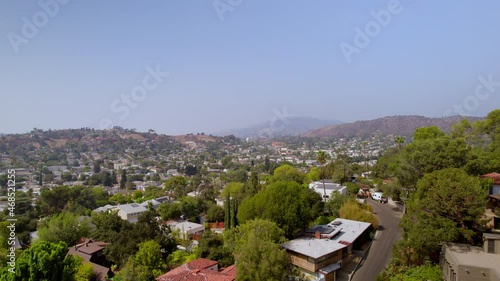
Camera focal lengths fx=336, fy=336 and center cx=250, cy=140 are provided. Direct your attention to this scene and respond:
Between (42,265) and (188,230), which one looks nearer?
(42,265)

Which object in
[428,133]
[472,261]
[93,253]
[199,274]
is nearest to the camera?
[472,261]

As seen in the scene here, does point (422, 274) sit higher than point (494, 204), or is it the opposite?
point (494, 204)

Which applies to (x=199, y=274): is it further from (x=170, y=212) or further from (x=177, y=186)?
(x=177, y=186)

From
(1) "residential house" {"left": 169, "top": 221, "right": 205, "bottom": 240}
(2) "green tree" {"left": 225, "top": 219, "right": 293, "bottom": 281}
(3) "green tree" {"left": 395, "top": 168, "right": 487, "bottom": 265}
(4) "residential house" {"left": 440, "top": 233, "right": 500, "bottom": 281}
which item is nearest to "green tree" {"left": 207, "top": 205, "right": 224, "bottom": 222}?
(1) "residential house" {"left": 169, "top": 221, "right": 205, "bottom": 240}

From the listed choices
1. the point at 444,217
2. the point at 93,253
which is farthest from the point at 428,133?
the point at 93,253

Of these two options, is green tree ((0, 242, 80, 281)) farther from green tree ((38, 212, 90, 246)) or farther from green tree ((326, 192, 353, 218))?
green tree ((326, 192, 353, 218))

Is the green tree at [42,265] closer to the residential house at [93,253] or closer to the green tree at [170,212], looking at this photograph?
the residential house at [93,253]
